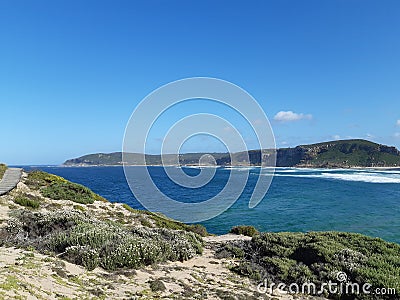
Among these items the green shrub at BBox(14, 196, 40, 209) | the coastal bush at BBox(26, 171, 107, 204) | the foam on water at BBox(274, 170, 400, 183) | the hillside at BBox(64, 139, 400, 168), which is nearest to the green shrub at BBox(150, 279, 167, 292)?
the green shrub at BBox(14, 196, 40, 209)

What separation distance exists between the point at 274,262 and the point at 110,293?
5830 millimetres

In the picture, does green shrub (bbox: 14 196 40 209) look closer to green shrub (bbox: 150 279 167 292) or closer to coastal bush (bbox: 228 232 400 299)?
coastal bush (bbox: 228 232 400 299)

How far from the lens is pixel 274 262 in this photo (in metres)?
10.1

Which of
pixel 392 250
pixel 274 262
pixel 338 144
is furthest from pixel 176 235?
pixel 338 144

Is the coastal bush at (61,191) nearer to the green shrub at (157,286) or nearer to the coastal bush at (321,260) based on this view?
A: the coastal bush at (321,260)

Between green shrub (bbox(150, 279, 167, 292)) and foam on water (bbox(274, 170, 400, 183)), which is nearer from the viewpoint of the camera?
green shrub (bbox(150, 279, 167, 292))

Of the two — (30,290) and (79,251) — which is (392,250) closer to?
(79,251)

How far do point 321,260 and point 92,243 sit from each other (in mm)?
7790

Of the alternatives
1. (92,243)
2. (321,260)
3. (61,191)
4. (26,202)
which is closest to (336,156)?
(61,191)

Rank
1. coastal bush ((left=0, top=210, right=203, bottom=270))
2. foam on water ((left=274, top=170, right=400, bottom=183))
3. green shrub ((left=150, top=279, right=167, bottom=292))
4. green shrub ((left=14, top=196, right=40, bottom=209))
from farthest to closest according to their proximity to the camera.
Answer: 1. foam on water ((left=274, top=170, right=400, bottom=183))
2. green shrub ((left=14, top=196, right=40, bottom=209))
3. coastal bush ((left=0, top=210, right=203, bottom=270))
4. green shrub ((left=150, top=279, right=167, bottom=292))

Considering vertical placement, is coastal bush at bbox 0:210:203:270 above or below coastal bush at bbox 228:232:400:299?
above

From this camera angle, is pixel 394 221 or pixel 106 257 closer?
pixel 106 257

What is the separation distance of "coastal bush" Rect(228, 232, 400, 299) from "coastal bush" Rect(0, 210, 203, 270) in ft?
8.47

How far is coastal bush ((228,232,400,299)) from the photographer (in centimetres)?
875
